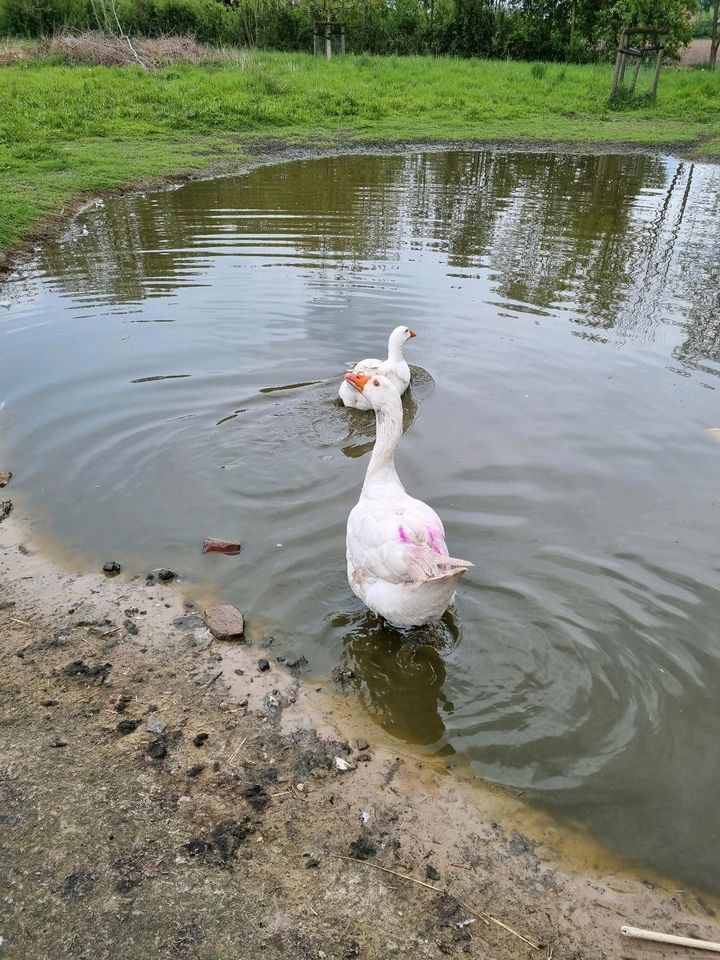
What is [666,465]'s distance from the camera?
6508 mm

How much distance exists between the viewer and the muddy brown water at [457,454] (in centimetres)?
405

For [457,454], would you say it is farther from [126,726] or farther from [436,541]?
[126,726]

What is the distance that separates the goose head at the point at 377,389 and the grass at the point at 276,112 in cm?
1131

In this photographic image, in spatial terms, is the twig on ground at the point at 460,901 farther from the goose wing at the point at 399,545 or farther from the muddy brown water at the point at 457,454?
the goose wing at the point at 399,545

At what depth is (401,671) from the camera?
172 inches

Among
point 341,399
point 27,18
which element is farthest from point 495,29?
point 341,399

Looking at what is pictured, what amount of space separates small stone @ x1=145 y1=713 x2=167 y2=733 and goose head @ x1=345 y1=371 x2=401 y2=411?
2.51 metres

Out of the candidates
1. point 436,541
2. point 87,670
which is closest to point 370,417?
point 436,541

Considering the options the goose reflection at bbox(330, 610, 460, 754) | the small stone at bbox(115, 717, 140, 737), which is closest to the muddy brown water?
the goose reflection at bbox(330, 610, 460, 754)

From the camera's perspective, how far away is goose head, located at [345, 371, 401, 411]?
16.1ft

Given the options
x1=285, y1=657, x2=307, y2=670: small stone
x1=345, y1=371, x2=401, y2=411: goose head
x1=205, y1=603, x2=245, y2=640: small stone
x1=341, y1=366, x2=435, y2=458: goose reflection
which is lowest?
→ x1=341, y1=366, x2=435, y2=458: goose reflection

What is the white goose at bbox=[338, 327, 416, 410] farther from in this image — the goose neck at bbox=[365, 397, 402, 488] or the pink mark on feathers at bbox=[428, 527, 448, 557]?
the pink mark on feathers at bbox=[428, 527, 448, 557]

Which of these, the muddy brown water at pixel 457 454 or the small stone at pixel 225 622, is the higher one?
the small stone at pixel 225 622

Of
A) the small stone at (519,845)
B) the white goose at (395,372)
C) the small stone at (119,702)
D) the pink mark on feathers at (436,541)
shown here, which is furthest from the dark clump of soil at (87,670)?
the white goose at (395,372)
